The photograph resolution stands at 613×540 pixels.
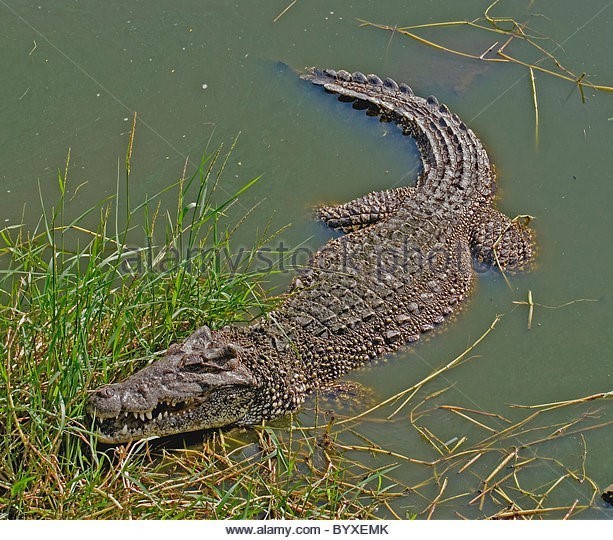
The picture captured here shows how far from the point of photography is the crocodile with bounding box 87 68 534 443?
5.24 meters

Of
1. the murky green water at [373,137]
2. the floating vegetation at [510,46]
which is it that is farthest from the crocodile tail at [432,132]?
the floating vegetation at [510,46]

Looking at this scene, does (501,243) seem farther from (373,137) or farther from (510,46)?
(510,46)

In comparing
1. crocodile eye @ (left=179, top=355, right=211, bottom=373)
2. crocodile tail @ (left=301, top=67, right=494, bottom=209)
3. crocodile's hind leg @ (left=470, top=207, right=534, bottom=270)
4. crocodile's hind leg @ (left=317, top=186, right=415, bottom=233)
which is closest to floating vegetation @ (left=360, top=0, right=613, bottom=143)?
crocodile tail @ (left=301, top=67, right=494, bottom=209)

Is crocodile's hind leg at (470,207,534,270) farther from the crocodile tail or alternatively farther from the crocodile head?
the crocodile head

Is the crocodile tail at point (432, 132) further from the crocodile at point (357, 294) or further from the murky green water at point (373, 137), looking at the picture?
the murky green water at point (373, 137)

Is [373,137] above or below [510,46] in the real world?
below

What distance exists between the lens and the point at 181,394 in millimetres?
5203

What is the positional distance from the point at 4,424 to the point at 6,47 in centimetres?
475

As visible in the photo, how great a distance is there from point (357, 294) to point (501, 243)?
156 cm

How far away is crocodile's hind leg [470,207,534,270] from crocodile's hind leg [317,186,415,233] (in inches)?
28.5

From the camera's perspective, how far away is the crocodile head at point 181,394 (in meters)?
4.98

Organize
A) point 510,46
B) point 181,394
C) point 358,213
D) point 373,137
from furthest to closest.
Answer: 1. point 510,46
2. point 373,137
3. point 358,213
4. point 181,394

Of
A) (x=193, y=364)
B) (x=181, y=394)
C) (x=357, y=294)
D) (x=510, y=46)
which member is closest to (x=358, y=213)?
(x=357, y=294)

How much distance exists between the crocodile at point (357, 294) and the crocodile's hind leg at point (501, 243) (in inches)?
0.4
